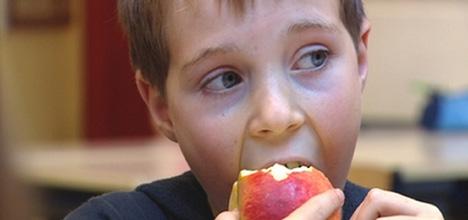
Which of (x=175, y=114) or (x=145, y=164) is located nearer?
(x=175, y=114)

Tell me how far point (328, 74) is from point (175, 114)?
17 centimetres

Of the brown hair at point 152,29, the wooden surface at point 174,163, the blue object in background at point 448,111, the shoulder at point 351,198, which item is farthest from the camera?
the blue object in background at point 448,111

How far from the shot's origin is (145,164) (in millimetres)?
2930

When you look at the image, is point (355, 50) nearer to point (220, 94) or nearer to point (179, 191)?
point (220, 94)

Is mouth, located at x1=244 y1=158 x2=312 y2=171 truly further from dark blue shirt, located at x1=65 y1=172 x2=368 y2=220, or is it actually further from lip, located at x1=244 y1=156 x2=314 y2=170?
dark blue shirt, located at x1=65 y1=172 x2=368 y2=220

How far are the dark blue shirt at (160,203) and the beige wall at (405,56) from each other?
4217 mm

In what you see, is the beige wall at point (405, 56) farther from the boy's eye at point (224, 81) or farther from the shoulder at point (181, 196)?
the boy's eye at point (224, 81)

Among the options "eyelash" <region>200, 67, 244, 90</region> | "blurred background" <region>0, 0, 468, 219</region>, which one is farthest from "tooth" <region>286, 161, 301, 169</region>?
"blurred background" <region>0, 0, 468, 219</region>

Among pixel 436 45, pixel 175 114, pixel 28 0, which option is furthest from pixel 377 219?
pixel 28 0

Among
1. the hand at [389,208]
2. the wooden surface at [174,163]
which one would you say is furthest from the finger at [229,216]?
the wooden surface at [174,163]

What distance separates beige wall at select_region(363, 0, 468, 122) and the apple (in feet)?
14.7

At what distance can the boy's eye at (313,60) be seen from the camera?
3.38 feet

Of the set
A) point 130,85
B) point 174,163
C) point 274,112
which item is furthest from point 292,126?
point 130,85

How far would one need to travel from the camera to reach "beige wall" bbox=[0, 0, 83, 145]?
19.7ft
